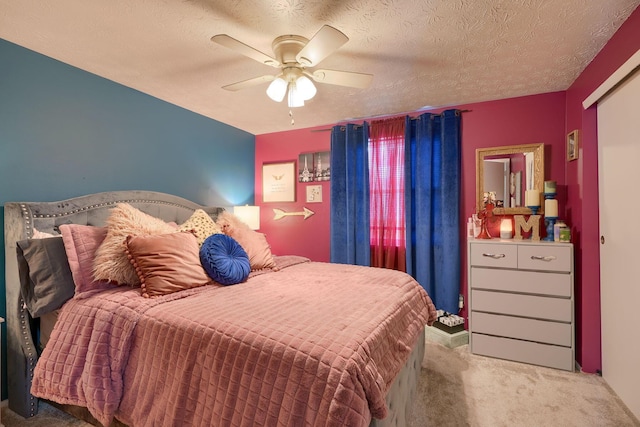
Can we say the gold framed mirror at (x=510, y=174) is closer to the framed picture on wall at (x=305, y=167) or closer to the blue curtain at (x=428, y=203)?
the blue curtain at (x=428, y=203)

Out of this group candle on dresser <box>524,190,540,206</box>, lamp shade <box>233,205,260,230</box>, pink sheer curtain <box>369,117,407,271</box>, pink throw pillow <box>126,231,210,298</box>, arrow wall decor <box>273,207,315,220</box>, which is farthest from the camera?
arrow wall decor <box>273,207,315,220</box>

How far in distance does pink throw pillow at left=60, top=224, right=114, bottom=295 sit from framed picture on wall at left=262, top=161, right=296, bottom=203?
7.58 feet

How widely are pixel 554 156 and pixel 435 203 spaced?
3.54ft

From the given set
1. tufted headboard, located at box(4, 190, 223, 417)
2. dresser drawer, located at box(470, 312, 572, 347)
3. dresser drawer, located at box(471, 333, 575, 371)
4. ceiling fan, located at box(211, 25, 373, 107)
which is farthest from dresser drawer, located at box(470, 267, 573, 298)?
tufted headboard, located at box(4, 190, 223, 417)

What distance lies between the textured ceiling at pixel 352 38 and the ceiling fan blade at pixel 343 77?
0.67 ft

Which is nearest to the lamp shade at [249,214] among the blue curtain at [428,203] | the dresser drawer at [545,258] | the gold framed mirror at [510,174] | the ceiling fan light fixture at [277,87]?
the blue curtain at [428,203]

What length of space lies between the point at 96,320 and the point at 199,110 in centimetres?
232

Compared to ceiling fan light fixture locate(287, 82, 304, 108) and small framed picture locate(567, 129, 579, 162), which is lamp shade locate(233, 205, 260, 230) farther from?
small framed picture locate(567, 129, 579, 162)

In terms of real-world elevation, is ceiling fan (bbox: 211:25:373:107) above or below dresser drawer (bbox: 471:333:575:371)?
above

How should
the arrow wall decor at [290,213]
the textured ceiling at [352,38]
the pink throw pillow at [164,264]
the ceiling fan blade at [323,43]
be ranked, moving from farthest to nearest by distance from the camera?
the arrow wall decor at [290,213] → the pink throw pillow at [164,264] → the textured ceiling at [352,38] → the ceiling fan blade at [323,43]

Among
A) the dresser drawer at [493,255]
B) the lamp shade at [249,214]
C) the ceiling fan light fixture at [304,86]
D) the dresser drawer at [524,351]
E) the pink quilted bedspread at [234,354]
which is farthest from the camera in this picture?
the lamp shade at [249,214]

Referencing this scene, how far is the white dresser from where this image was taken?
7.72 ft

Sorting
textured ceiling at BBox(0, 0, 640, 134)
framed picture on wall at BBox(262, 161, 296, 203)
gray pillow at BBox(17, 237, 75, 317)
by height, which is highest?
textured ceiling at BBox(0, 0, 640, 134)

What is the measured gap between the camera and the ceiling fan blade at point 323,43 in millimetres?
1438
